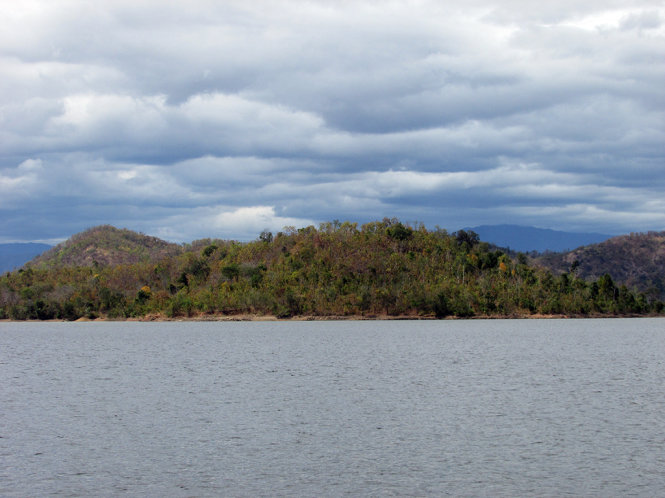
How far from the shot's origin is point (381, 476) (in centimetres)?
2417

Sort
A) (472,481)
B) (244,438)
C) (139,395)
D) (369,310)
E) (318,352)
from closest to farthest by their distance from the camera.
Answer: (472,481) → (244,438) → (139,395) → (318,352) → (369,310)

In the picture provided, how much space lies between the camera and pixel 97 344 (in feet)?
364

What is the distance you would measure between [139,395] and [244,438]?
17.8 metres

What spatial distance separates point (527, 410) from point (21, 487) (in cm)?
2630

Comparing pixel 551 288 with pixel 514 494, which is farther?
pixel 551 288

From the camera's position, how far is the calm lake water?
923 inches

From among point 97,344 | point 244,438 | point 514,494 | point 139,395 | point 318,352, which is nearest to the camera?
point 514,494

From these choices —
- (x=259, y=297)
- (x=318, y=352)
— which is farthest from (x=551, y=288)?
(x=318, y=352)

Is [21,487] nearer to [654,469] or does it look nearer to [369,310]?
[654,469]

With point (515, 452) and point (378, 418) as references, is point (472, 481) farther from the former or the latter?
point (378, 418)

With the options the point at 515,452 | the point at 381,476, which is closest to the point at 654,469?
the point at 515,452

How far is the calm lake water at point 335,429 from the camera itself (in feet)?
76.9

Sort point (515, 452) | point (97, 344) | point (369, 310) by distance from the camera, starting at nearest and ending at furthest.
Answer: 1. point (515, 452)
2. point (97, 344)
3. point (369, 310)

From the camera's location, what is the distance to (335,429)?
33.4 meters
